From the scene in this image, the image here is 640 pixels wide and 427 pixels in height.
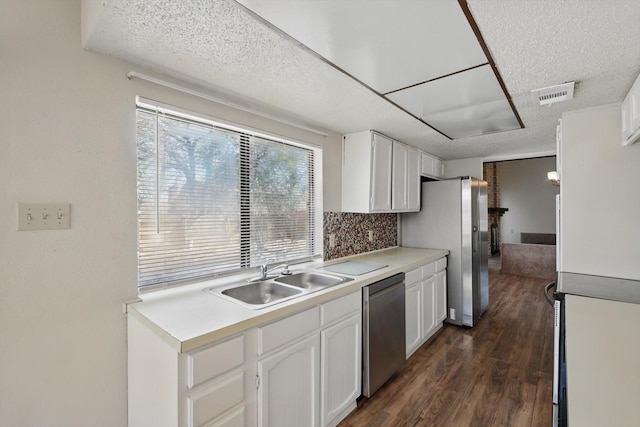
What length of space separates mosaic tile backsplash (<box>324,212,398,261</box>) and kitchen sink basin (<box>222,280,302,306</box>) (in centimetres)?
81

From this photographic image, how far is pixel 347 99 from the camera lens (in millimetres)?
2004

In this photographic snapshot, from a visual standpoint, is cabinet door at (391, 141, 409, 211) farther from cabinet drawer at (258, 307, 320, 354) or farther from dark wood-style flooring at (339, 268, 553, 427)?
cabinet drawer at (258, 307, 320, 354)

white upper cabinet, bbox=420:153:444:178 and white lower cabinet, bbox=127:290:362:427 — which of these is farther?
white upper cabinet, bbox=420:153:444:178

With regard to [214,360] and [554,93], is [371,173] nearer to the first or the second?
[554,93]

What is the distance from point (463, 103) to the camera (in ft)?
6.72

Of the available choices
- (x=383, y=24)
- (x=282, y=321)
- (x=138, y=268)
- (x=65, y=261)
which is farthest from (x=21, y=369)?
(x=383, y=24)

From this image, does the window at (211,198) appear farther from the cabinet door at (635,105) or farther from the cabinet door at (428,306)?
the cabinet door at (635,105)

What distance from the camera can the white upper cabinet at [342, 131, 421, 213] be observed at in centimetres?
279

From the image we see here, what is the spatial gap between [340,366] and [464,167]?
3.54m

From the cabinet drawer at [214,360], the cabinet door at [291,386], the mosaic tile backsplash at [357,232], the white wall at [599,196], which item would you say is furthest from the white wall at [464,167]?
the cabinet drawer at [214,360]

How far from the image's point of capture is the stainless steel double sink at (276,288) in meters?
1.86

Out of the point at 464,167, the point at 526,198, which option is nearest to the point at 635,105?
the point at 464,167

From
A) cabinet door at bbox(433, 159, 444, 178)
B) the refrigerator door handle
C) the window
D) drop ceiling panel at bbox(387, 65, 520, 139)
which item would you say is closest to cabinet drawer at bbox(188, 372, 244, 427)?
the window

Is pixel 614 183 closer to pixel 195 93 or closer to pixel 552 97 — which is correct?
pixel 552 97
